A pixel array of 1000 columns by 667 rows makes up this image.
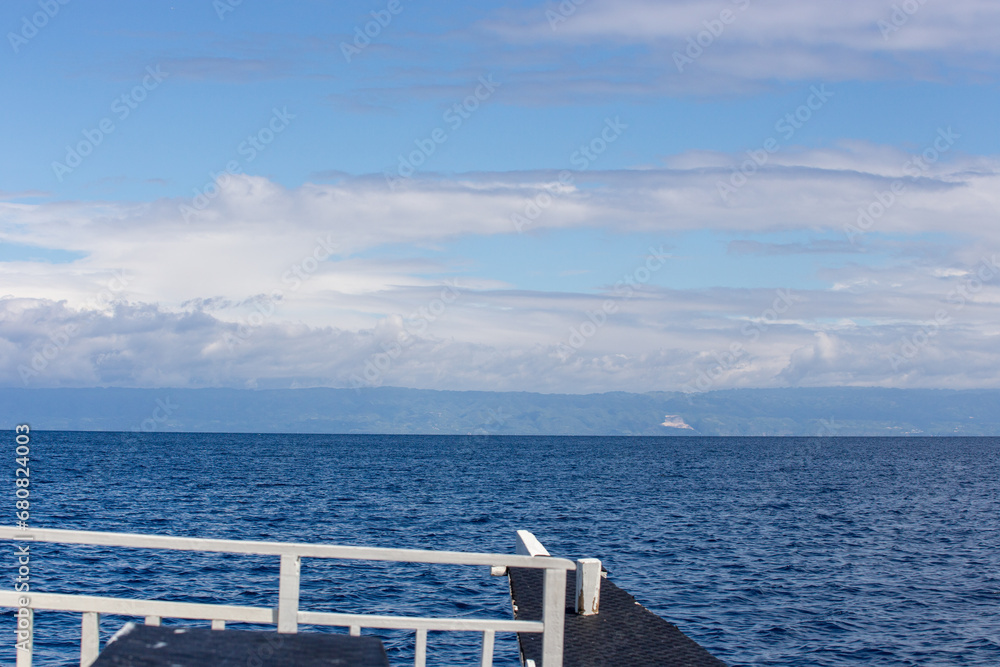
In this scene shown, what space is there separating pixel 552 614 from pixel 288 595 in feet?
5.83

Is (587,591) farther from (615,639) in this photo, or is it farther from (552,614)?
(552,614)

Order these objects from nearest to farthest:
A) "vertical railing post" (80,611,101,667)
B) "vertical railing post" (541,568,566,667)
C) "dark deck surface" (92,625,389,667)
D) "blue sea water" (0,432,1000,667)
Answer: "dark deck surface" (92,625,389,667), "vertical railing post" (80,611,101,667), "vertical railing post" (541,568,566,667), "blue sea water" (0,432,1000,667)

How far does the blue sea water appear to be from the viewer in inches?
908

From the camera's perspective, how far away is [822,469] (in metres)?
118

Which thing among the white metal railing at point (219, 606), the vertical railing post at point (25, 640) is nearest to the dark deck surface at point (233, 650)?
the white metal railing at point (219, 606)

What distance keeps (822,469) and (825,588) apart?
93.9 m

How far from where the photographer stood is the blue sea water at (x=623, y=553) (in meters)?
23.1

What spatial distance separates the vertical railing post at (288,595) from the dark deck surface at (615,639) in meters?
4.21

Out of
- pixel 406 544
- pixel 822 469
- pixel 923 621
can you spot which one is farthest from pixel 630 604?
pixel 822 469

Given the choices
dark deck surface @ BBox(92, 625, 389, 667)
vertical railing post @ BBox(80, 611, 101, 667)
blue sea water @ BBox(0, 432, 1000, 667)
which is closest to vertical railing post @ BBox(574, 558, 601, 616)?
dark deck surface @ BBox(92, 625, 389, 667)

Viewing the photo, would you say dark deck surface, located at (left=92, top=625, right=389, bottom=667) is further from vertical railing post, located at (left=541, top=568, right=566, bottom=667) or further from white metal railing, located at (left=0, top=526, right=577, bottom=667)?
vertical railing post, located at (left=541, top=568, right=566, bottom=667)

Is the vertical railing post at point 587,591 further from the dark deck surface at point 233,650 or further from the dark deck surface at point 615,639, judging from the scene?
the dark deck surface at point 233,650

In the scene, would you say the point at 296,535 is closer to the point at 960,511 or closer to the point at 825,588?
the point at 825,588

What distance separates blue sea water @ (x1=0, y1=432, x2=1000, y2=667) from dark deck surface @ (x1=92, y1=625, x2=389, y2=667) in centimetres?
1533
